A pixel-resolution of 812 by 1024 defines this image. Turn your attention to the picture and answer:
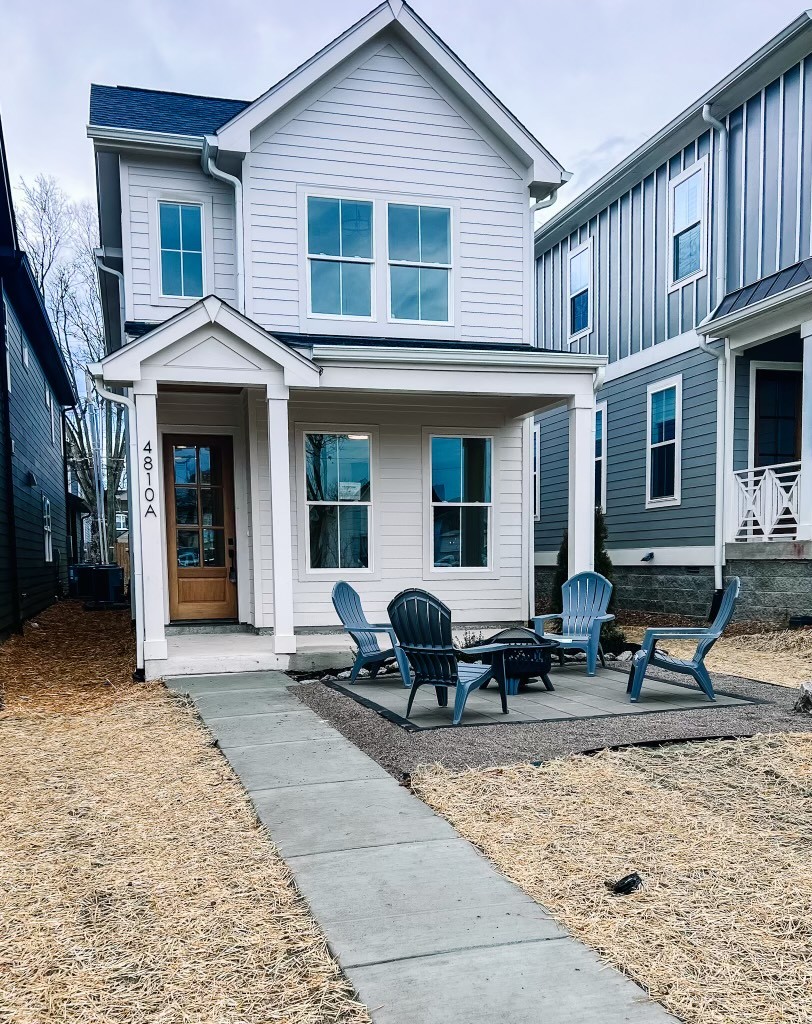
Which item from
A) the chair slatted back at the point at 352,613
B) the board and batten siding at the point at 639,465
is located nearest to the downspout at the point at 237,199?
the chair slatted back at the point at 352,613

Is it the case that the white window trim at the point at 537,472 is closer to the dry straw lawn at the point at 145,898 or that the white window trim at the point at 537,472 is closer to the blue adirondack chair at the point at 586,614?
the blue adirondack chair at the point at 586,614

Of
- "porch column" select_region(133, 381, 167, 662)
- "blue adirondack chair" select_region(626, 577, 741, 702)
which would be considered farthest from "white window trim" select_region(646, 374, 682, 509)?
"porch column" select_region(133, 381, 167, 662)

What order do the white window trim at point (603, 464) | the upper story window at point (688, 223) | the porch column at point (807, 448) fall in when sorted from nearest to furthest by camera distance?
the porch column at point (807, 448)
the upper story window at point (688, 223)
the white window trim at point (603, 464)

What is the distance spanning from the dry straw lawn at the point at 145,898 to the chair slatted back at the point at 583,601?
408 centimetres

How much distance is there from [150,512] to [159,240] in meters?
3.63

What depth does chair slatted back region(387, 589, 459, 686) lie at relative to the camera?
499cm

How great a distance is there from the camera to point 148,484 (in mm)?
6828

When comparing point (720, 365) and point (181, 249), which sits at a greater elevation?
point (181, 249)

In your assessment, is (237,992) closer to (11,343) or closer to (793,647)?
(793,647)

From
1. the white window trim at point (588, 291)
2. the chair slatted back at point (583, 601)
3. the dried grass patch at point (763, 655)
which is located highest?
the white window trim at point (588, 291)

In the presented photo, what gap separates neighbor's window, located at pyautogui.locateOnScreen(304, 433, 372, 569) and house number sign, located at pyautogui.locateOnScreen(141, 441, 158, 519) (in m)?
2.17

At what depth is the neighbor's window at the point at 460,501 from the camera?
910cm

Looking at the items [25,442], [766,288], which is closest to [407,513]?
[766,288]

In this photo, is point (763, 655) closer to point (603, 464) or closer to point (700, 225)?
point (603, 464)
